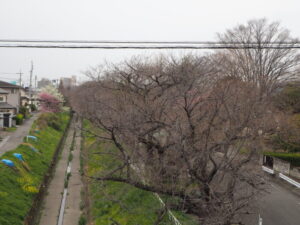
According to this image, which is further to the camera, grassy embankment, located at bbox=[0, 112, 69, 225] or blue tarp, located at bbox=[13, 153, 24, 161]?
blue tarp, located at bbox=[13, 153, 24, 161]

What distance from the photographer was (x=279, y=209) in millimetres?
12844

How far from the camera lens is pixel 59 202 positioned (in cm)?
1462

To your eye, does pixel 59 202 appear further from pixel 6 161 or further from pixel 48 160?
pixel 48 160

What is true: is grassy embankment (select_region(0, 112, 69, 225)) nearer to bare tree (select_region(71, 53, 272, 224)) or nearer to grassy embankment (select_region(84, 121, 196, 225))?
grassy embankment (select_region(84, 121, 196, 225))

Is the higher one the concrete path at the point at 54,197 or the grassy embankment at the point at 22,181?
the grassy embankment at the point at 22,181

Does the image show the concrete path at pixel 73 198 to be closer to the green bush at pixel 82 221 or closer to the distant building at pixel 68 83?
the green bush at pixel 82 221

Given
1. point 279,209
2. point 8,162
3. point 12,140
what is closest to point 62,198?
point 8,162

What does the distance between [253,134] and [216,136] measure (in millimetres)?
1748

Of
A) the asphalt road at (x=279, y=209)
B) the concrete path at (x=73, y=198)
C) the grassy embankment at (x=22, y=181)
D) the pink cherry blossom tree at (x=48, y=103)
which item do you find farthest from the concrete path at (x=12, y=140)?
the pink cherry blossom tree at (x=48, y=103)

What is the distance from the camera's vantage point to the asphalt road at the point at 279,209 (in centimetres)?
1141

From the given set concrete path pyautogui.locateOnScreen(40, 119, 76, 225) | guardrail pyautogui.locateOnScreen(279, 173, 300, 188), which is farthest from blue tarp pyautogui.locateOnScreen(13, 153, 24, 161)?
guardrail pyautogui.locateOnScreen(279, 173, 300, 188)

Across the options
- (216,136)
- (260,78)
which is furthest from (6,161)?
(260,78)

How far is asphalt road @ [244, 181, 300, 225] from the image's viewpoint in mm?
11414

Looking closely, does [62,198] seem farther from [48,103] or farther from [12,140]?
[48,103]
